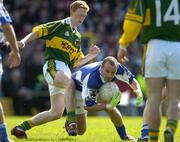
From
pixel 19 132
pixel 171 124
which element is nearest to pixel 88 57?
pixel 19 132

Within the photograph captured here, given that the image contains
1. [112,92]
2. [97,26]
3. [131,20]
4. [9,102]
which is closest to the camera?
[131,20]

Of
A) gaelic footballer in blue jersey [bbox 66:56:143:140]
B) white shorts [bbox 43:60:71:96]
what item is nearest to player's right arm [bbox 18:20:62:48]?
white shorts [bbox 43:60:71:96]

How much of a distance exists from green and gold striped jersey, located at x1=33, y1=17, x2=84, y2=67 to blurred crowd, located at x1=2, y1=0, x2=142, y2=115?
10.9 m

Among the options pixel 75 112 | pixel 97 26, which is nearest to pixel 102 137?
pixel 75 112

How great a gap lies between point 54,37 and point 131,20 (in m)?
3.37

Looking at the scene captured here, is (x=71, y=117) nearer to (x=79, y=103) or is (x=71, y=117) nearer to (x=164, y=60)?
(x=79, y=103)

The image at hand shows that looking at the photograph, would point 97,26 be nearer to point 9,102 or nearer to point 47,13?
point 47,13

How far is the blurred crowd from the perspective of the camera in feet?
75.5

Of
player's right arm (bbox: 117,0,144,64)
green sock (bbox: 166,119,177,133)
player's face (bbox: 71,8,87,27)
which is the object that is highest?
player's right arm (bbox: 117,0,144,64)

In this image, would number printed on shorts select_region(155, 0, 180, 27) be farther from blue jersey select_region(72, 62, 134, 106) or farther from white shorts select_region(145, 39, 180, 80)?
blue jersey select_region(72, 62, 134, 106)

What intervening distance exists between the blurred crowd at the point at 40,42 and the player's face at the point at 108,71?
11981mm

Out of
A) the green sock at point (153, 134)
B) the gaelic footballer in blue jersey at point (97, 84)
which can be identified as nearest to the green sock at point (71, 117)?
the gaelic footballer in blue jersey at point (97, 84)

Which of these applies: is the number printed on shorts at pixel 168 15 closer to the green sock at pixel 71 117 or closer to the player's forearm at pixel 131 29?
the player's forearm at pixel 131 29

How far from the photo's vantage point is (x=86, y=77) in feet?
36.0
